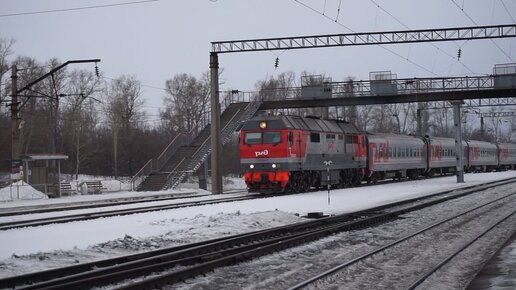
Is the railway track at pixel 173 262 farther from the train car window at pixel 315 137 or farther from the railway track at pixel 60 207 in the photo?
the train car window at pixel 315 137

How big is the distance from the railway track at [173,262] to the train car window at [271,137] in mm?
12521

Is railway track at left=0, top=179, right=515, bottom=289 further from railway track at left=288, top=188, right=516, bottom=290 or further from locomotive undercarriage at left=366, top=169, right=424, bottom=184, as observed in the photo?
locomotive undercarriage at left=366, top=169, right=424, bottom=184

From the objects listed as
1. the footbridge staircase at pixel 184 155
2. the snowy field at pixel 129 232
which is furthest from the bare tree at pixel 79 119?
the snowy field at pixel 129 232

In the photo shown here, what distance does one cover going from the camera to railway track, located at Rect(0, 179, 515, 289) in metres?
9.20

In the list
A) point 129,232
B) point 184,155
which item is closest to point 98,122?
point 184,155

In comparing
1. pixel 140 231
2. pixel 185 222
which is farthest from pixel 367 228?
pixel 140 231

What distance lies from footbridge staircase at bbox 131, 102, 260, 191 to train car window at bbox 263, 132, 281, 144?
917 centimetres

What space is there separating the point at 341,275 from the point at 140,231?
7079 mm

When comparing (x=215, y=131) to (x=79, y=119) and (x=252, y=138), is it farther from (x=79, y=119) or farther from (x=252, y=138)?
(x=79, y=119)

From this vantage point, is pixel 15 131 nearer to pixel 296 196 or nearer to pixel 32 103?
pixel 296 196

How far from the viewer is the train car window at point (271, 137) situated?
29.2 meters

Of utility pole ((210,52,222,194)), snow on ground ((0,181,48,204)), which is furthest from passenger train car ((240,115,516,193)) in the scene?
snow on ground ((0,181,48,204))

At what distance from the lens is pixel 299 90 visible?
44.6 metres

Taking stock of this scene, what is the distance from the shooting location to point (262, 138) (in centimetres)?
2978
